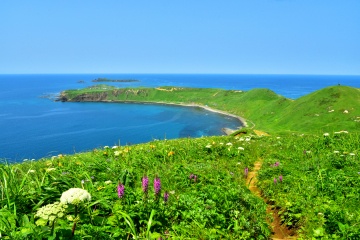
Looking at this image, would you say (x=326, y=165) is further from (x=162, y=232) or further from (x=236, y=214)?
(x=162, y=232)

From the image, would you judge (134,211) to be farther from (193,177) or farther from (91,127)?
(91,127)

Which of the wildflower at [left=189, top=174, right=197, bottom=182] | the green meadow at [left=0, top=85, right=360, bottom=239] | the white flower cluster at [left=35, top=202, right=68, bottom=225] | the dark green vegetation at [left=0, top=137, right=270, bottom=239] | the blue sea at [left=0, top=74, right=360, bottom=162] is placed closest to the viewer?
the white flower cluster at [left=35, top=202, right=68, bottom=225]

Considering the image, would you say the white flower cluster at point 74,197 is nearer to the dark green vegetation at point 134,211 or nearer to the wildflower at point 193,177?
the dark green vegetation at point 134,211

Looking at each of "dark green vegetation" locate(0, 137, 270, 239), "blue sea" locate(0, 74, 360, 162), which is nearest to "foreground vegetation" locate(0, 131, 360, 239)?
"dark green vegetation" locate(0, 137, 270, 239)

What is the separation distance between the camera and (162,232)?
17.5ft

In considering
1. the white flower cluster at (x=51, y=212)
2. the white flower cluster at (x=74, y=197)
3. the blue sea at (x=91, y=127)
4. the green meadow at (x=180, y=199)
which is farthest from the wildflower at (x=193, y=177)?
the blue sea at (x=91, y=127)

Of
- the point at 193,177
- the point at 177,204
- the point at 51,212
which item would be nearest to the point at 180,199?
the point at 177,204

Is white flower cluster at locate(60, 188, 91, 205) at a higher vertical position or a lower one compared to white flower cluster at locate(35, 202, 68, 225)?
higher

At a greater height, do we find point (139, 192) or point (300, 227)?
point (139, 192)

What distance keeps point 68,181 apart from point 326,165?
391 inches

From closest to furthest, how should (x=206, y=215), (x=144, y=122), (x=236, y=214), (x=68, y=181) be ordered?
(x=206, y=215), (x=236, y=214), (x=68, y=181), (x=144, y=122)

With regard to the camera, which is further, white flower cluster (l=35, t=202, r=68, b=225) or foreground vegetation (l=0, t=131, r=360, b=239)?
foreground vegetation (l=0, t=131, r=360, b=239)

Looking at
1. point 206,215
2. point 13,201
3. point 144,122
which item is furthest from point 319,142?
point 144,122

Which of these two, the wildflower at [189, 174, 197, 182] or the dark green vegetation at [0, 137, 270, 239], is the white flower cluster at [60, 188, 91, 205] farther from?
the wildflower at [189, 174, 197, 182]
